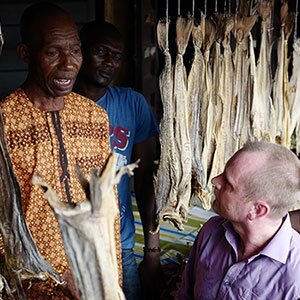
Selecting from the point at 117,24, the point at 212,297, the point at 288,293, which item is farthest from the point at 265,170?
the point at 117,24

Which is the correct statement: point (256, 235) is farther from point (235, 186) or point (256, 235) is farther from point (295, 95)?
point (295, 95)

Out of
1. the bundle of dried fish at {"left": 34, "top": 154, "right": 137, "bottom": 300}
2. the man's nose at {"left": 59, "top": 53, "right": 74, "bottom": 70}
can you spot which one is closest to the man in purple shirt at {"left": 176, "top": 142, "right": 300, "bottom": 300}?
the man's nose at {"left": 59, "top": 53, "right": 74, "bottom": 70}

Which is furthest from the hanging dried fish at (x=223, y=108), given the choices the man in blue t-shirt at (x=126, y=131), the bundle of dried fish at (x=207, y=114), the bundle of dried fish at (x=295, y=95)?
the bundle of dried fish at (x=295, y=95)

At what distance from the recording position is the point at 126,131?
2.25m

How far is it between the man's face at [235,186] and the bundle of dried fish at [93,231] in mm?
803

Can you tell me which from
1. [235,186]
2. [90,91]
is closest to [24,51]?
[90,91]

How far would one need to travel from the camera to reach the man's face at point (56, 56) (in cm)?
162

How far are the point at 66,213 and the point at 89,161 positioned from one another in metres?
1.05

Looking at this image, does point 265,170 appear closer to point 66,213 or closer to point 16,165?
point 16,165

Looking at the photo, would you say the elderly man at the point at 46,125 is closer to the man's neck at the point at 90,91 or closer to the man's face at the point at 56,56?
the man's face at the point at 56,56

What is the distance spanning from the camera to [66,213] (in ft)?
2.27

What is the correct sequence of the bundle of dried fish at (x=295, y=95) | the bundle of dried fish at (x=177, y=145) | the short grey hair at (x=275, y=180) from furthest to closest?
the bundle of dried fish at (x=295, y=95), the bundle of dried fish at (x=177, y=145), the short grey hair at (x=275, y=180)

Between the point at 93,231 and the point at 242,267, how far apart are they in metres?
0.97

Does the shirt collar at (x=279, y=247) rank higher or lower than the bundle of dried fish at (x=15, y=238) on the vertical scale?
lower
